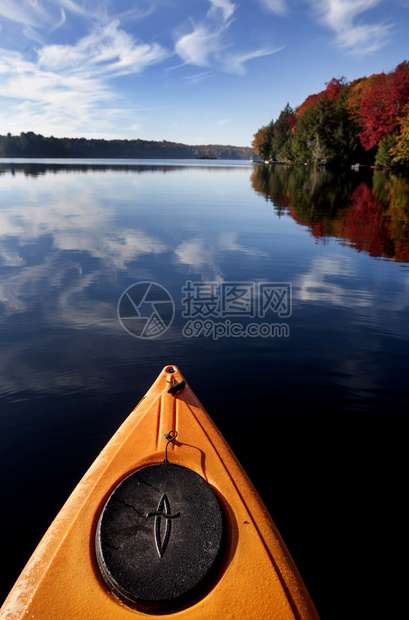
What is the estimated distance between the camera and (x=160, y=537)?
2127 millimetres

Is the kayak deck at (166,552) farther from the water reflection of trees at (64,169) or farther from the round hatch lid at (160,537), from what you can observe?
the water reflection of trees at (64,169)

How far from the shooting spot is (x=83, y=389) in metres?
4.84

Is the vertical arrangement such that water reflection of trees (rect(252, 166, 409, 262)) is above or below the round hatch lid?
above

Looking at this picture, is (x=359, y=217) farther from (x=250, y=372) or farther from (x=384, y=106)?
(x=384, y=106)

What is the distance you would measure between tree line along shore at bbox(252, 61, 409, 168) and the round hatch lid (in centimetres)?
5447

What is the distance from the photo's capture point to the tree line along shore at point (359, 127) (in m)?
52.3

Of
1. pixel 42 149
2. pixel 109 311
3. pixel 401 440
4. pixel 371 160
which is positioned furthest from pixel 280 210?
pixel 42 149

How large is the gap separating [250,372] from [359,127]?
248ft

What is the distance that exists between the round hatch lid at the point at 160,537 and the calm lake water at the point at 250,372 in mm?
1241

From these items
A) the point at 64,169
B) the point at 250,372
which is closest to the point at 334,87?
the point at 64,169

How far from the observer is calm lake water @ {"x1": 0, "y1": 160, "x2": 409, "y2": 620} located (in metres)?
3.10

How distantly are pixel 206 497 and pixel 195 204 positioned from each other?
21.7m

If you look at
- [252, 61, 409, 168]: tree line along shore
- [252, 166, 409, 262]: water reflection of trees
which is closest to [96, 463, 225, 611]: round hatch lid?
[252, 166, 409, 262]: water reflection of trees

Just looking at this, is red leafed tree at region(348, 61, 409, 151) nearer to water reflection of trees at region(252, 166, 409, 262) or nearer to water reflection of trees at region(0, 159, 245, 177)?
water reflection of trees at region(0, 159, 245, 177)
